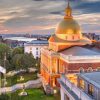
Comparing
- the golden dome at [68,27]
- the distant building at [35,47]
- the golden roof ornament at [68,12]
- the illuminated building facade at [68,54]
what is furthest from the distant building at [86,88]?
the distant building at [35,47]

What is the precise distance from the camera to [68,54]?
47.2 m

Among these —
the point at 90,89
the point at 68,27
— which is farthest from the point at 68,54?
the point at 90,89

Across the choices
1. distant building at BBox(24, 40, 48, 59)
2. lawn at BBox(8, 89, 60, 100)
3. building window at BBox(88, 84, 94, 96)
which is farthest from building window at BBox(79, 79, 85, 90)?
distant building at BBox(24, 40, 48, 59)

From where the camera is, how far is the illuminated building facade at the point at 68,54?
43938 millimetres

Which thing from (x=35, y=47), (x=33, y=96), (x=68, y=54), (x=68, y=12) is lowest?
(x=33, y=96)

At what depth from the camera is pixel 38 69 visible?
69562 millimetres

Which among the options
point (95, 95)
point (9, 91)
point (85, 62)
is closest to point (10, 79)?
point (9, 91)

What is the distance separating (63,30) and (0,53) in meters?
25.2

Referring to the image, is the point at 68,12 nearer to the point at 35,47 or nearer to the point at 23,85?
the point at 23,85

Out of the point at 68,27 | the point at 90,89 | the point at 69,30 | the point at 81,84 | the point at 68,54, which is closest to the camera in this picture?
the point at 90,89

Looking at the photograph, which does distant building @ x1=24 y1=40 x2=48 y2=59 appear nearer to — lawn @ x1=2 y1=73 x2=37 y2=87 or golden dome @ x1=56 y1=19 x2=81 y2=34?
lawn @ x1=2 y1=73 x2=37 y2=87

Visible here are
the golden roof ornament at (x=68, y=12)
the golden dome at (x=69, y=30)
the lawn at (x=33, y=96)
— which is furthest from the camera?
the golden roof ornament at (x=68, y=12)

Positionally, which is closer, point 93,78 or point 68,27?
point 93,78

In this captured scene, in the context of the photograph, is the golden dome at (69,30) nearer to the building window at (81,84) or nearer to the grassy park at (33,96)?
the grassy park at (33,96)
